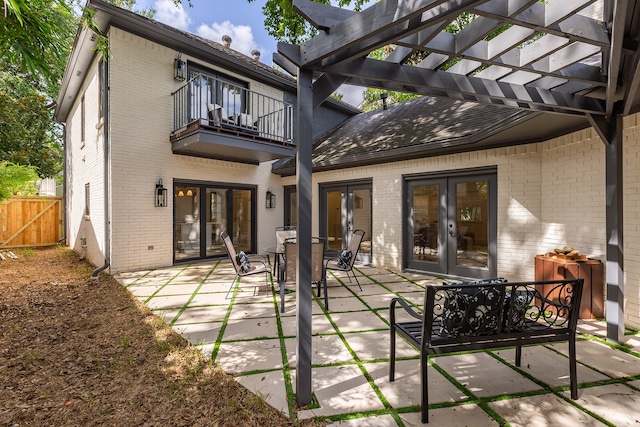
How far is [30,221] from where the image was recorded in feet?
34.0

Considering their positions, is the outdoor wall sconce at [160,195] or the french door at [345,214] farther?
the french door at [345,214]

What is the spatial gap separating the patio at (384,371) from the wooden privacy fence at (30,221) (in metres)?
9.51

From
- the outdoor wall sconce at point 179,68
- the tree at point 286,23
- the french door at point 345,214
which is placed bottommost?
the french door at point 345,214

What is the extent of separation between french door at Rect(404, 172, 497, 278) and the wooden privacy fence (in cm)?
1213

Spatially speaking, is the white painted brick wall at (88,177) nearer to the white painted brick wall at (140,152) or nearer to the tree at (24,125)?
the white painted brick wall at (140,152)

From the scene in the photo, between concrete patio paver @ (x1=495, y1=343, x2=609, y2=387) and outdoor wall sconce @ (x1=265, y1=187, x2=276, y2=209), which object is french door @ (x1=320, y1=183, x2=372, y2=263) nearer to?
outdoor wall sconce @ (x1=265, y1=187, x2=276, y2=209)

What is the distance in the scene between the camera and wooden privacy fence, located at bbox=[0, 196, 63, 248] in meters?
9.85

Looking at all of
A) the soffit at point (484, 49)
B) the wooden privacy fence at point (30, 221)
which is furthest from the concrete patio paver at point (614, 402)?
the wooden privacy fence at point (30, 221)

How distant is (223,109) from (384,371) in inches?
260

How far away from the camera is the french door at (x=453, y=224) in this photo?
5.64 meters

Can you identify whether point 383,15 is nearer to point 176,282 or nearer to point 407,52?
point 407,52

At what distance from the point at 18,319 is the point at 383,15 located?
5.55 metres

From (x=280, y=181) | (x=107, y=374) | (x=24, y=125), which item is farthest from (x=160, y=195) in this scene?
(x=24, y=125)

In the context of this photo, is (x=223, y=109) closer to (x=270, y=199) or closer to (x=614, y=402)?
(x=270, y=199)
